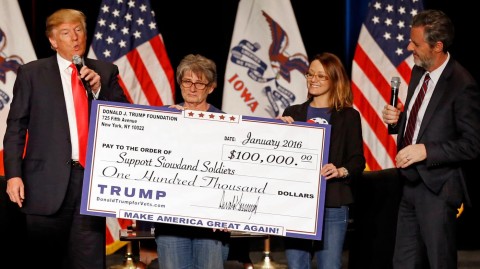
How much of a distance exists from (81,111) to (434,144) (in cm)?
182

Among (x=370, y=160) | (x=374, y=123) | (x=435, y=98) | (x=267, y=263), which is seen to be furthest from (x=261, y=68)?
(x=435, y=98)

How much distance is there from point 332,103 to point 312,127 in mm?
240

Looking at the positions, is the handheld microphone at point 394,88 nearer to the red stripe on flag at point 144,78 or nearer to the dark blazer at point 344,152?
the dark blazer at point 344,152

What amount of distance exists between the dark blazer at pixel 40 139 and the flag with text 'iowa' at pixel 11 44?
2133 mm

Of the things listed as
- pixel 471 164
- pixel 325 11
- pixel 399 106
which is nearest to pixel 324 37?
pixel 325 11

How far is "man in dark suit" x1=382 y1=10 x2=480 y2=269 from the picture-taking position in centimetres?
421

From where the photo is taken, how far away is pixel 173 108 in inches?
164

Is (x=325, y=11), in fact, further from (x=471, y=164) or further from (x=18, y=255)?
(x=18, y=255)

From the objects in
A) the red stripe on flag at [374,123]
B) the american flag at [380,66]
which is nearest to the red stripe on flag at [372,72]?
the american flag at [380,66]

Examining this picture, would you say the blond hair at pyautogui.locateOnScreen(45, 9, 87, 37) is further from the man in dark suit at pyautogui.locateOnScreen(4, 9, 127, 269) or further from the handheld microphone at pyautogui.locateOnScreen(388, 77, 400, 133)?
the handheld microphone at pyautogui.locateOnScreen(388, 77, 400, 133)

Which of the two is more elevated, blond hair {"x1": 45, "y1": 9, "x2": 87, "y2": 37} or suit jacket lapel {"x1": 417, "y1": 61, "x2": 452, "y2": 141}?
blond hair {"x1": 45, "y1": 9, "x2": 87, "y2": 37}

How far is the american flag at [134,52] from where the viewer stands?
6660mm

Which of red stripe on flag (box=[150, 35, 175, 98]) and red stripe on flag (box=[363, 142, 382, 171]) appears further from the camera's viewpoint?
red stripe on flag (box=[363, 142, 382, 171])
